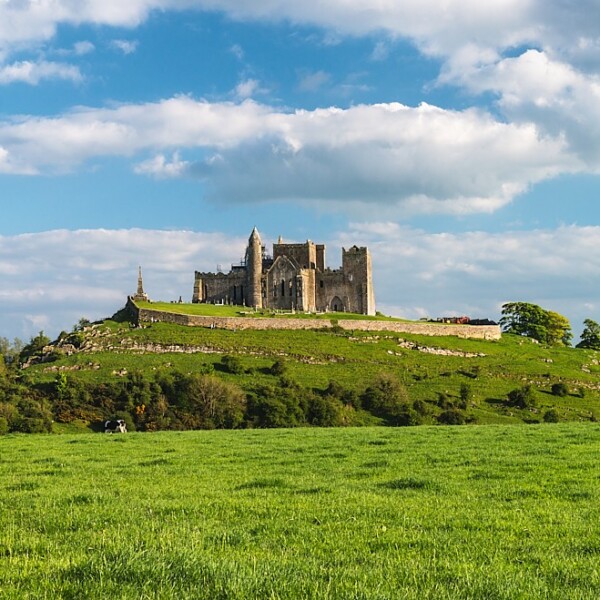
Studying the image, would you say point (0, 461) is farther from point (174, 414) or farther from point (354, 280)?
point (354, 280)

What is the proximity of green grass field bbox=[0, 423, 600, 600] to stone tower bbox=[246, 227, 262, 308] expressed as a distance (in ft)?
328

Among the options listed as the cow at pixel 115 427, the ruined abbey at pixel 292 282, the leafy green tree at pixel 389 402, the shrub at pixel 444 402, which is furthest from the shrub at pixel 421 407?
the ruined abbey at pixel 292 282

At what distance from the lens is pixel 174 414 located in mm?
62938

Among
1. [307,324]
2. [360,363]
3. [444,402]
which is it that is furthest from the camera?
[307,324]

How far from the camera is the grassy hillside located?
7419cm

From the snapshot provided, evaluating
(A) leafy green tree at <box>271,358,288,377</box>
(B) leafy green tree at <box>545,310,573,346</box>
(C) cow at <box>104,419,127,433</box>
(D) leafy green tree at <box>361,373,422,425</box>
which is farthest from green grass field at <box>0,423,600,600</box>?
(B) leafy green tree at <box>545,310,573,346</box>

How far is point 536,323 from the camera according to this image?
5369 inches

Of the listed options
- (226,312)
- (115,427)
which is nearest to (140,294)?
(226,312)

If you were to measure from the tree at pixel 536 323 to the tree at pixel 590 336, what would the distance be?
397 cm

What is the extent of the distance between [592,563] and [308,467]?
11.3 m

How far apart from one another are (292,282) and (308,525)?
364ft

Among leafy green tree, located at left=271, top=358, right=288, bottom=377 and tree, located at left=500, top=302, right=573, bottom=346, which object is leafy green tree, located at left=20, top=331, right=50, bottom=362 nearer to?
leafy green tree, located at left=271, top=358, right=288, bottom=377

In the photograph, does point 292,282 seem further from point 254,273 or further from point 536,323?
point 536,323

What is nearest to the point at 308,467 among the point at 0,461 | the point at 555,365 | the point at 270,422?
the point at 0,461
